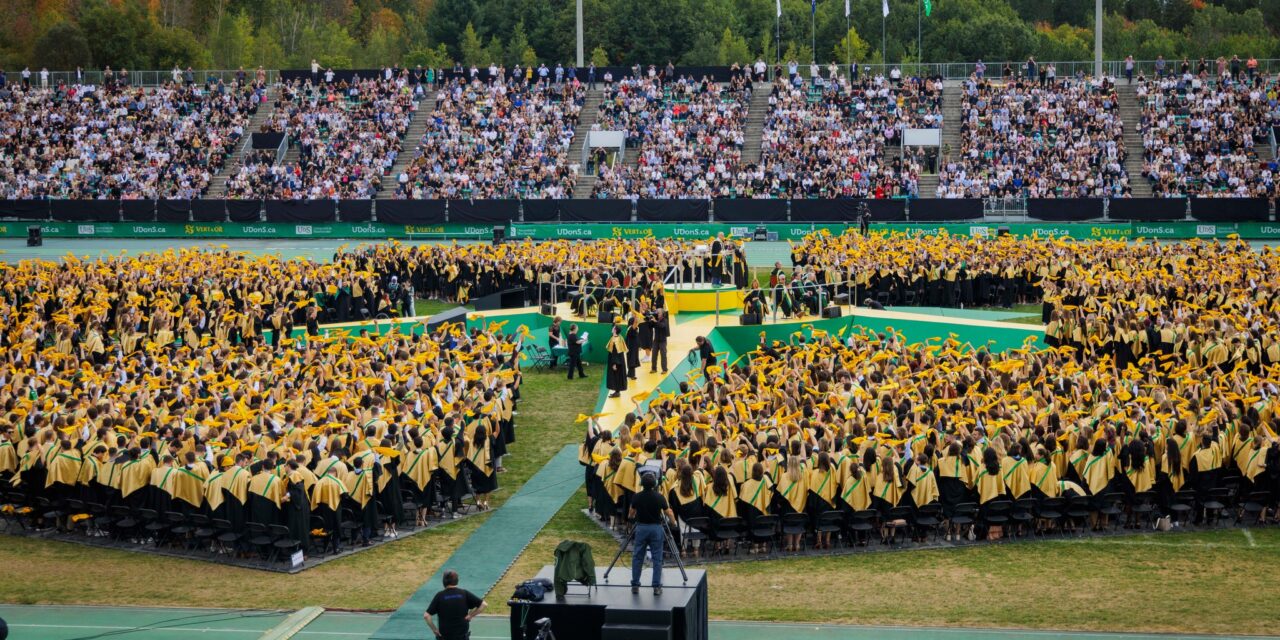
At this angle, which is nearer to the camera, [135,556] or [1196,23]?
[135,556]

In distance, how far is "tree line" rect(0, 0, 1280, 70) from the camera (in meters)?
94.6

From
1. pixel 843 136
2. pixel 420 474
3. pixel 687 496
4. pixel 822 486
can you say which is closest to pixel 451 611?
pixel 687 496

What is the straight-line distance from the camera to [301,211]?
57219 millimetres

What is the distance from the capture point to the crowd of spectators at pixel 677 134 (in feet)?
187

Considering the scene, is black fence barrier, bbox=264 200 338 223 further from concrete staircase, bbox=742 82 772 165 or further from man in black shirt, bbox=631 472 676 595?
man in black shirt, bbox=631 472 676 595

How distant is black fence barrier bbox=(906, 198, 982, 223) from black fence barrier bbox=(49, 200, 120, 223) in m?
33.0

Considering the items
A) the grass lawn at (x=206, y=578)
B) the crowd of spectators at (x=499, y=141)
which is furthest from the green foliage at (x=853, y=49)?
the grass lawn at (x=206, y=578)

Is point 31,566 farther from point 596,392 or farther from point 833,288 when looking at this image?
point 833,288

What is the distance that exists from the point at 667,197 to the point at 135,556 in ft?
128

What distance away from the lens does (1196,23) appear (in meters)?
110

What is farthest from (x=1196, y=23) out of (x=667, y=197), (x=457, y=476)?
(x=457, y=476)

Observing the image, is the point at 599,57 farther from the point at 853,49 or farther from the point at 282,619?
the point at 282,619

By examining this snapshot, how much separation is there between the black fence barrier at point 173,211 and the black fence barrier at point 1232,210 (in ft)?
132

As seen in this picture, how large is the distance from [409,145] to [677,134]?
473 inches
